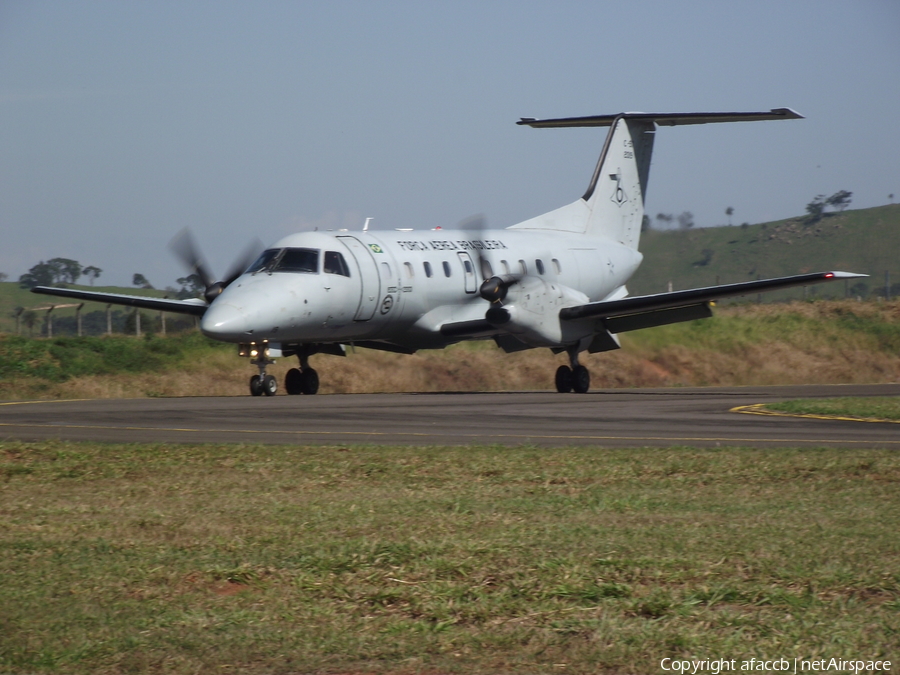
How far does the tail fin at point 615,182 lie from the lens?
3086 centimetres

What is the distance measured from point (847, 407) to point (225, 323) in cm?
1099

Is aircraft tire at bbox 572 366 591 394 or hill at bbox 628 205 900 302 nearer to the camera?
aircraft tire at bbox 572 366 591 394

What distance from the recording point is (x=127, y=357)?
32.8m

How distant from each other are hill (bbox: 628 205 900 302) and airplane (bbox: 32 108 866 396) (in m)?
83.5

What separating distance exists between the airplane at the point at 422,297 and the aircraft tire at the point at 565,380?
0.03 m

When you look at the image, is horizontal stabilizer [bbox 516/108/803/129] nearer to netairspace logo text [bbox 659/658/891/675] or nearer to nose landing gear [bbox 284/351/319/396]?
nose landing gear [bbox 284/351/319/396]

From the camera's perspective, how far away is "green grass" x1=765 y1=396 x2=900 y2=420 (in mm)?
17453

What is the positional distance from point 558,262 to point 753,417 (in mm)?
11852

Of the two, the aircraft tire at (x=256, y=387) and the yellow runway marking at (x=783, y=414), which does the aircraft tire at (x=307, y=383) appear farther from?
the yellow runway marking at (x=783, y=414)

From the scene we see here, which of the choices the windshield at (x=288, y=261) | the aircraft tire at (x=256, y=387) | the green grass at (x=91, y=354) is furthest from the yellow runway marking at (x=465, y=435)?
the green grass at (x=91, y=354)

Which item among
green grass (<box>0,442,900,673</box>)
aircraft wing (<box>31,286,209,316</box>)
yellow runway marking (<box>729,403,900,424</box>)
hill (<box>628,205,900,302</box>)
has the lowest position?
Result: green grass (<box>0,442,900,673</box>)

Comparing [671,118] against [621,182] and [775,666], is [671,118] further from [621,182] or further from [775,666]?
[775,666]

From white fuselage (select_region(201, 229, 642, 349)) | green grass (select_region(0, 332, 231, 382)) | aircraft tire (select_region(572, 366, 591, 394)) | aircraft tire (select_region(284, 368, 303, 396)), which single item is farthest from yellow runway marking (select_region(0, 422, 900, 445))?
green grass (select_region(0, 332, 231, 382))

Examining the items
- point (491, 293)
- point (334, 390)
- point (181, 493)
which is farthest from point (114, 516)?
point (334, 390)
